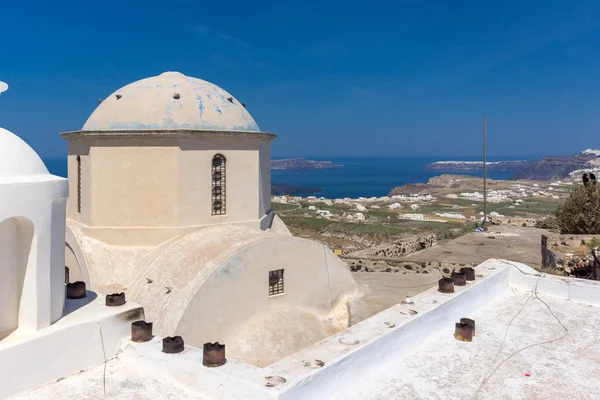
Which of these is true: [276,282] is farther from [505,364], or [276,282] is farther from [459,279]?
[505,364]

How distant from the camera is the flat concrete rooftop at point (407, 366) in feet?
13.4

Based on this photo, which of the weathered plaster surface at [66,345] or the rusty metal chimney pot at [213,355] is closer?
the weathered plaster surface at [66,345]

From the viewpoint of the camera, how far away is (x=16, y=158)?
4180 millimetres

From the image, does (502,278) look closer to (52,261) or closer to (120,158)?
(52,261)

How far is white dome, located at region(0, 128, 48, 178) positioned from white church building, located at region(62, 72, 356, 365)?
408cm

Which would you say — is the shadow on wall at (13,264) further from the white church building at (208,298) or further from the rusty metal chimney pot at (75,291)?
the rusty metal chimney pot at (75,291)

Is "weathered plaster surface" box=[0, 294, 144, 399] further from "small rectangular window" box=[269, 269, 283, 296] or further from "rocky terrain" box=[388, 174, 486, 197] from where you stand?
"rocky terrain" box=[388, 174, 486, 197]

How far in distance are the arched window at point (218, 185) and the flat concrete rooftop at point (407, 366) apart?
5330mm

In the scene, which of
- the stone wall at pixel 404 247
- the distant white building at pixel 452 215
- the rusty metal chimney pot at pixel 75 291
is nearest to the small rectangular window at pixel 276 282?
the rusty metal chimney pot at pixel 75 291

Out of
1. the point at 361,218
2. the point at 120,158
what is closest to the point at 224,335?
the point at 120,158

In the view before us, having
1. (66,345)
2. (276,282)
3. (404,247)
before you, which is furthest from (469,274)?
(404,247)

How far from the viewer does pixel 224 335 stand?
8328 millimetres

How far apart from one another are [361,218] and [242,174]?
3159cm

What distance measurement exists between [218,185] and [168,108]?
1904 mm
